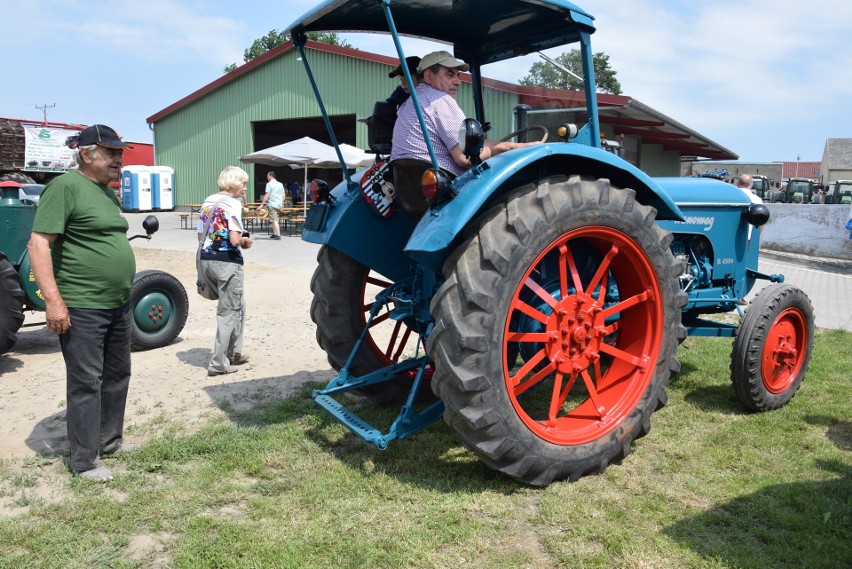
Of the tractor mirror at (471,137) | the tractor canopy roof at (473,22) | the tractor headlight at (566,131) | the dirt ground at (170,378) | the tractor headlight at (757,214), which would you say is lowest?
the dirt ground at (170,378)

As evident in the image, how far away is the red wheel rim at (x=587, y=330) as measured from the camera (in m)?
3.28

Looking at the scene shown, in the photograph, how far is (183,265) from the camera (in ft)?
38.5

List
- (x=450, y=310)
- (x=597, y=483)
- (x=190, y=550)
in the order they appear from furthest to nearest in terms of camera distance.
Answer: (x=597, y=483), (x=450, y=310), (x=190, y=550)

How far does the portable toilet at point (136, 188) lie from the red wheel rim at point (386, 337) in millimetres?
20651

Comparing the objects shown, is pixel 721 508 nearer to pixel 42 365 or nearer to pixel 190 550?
pixel 190 550

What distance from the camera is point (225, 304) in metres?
5.38

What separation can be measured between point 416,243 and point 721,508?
1.82 meters

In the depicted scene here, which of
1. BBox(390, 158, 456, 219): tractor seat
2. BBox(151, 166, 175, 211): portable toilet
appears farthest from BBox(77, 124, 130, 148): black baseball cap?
BBox(151, 166, 175, 211): portable toilet

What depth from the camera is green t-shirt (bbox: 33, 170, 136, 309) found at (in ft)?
10.9

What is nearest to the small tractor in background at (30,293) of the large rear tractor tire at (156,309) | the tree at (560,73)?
the large rear tractor tire at (156,309)

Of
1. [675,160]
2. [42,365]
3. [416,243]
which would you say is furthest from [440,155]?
[675,160]

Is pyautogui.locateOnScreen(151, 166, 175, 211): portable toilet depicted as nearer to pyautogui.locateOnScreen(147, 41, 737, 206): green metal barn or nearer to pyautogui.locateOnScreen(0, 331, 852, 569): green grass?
pyautogui.locateOnScreen(147, 41, 737, 206): green metal barn

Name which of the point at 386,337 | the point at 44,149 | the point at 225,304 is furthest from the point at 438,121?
the point at 44,149

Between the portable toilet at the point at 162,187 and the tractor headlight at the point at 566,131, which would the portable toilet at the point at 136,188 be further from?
the tractor headlight at the point at 566,131
